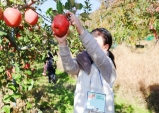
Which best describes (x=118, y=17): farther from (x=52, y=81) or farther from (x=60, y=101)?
(x=60, y=101)

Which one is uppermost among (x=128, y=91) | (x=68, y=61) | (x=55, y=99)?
(x=68, y=61)

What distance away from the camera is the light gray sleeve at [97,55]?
1.36 m

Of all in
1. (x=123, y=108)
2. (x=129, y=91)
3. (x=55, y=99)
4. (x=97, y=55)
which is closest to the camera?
(x=97, y=55)

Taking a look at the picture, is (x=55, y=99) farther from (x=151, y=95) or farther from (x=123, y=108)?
(x=151, y=95)

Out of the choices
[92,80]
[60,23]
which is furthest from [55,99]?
[60,23]

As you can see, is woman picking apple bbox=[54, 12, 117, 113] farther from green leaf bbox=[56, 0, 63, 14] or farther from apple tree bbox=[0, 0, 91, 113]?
green leaf bbox=[56, 0, 63, 14]

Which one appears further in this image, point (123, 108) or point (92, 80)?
point (123, 108)

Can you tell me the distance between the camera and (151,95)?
17.5 feet

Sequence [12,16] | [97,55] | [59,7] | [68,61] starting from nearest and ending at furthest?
[59,7] < [12,16] < [97,55] < [68,61]

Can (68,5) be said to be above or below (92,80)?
above

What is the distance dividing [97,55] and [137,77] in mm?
4828

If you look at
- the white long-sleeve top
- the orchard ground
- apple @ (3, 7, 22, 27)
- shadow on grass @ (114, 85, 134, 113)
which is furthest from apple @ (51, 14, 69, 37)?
shadow on grass @ (114, 85, 134, 113)

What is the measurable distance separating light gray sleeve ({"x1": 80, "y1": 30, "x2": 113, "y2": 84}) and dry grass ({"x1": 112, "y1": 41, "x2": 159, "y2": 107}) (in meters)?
3.90

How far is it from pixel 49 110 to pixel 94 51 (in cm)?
333
